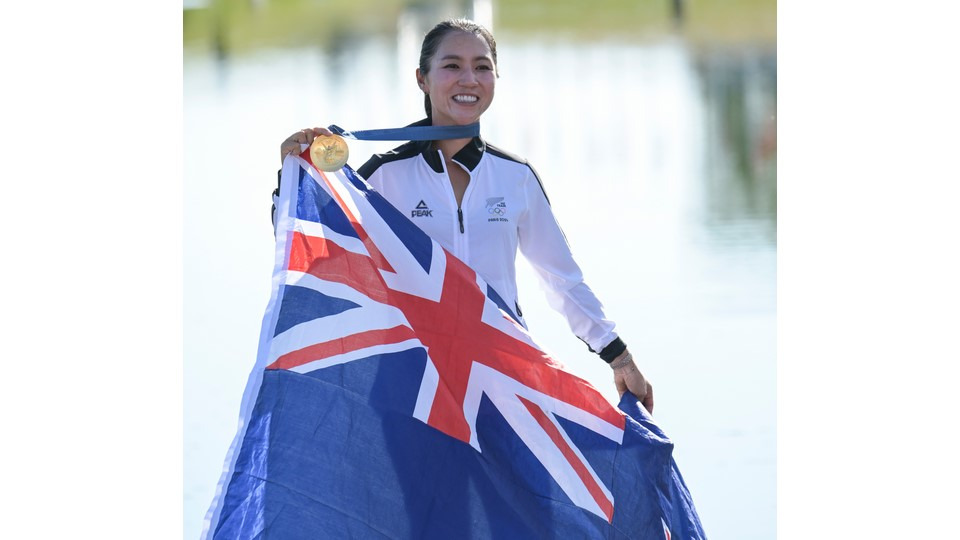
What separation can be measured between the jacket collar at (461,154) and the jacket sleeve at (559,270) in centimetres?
10

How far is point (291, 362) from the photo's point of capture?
2.11 m

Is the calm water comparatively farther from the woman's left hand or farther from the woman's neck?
the woman's neck

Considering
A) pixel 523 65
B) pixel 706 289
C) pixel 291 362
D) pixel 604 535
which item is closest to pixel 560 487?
pixel 604 535

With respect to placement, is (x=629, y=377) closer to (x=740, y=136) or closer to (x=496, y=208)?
(x=496, y=208)

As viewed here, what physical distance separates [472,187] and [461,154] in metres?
0.06

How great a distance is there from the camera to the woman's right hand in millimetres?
2281

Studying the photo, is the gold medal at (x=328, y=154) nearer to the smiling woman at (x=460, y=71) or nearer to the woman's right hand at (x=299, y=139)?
the woman's right hand at (x=299, y=139)

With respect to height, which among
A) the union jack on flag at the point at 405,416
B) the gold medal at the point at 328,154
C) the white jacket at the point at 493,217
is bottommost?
the union jack on flag at the point at 405,416

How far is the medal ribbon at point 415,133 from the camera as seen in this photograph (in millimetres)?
2322

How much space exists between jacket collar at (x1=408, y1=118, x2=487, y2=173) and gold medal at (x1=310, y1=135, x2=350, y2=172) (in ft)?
0.52

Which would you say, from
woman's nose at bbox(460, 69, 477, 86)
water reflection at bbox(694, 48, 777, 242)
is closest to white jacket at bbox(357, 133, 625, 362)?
woman's nose at bbox(460, 69, 477, 86)

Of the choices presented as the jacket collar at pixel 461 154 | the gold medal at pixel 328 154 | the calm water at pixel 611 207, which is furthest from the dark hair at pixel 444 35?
the calm water at pixel 611 207

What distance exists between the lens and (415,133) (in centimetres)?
233

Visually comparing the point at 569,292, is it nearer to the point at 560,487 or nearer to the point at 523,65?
the point at 560,487
